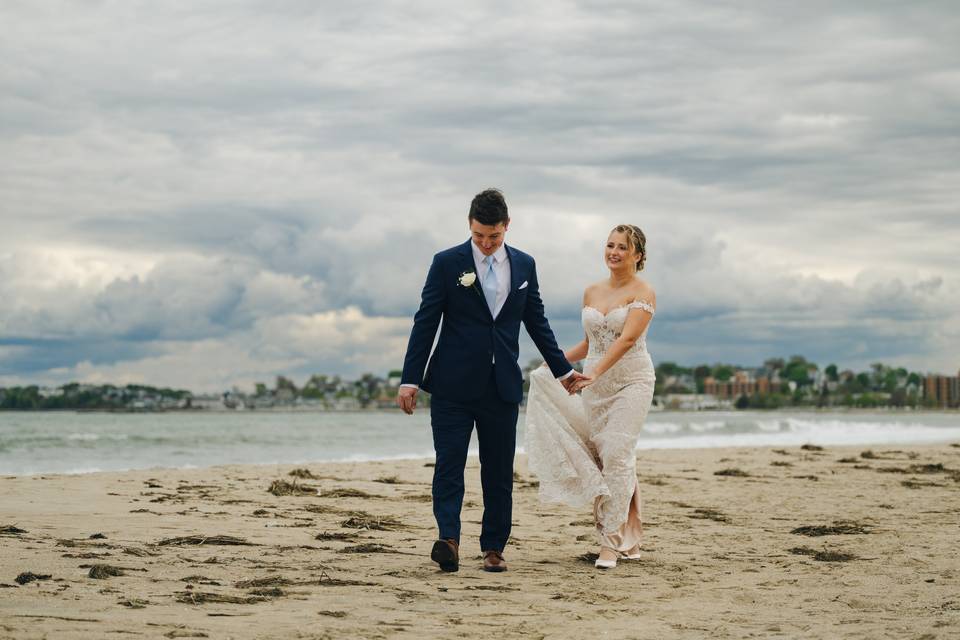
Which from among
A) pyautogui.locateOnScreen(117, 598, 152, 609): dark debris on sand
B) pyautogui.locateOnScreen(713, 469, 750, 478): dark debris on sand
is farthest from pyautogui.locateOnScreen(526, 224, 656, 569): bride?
pyautogui.locateOnScreen(713, 469, 750, 478): dark debris on sand

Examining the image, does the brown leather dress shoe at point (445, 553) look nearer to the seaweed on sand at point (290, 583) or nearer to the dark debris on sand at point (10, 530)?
the seaweed on sand at point (290, 583)

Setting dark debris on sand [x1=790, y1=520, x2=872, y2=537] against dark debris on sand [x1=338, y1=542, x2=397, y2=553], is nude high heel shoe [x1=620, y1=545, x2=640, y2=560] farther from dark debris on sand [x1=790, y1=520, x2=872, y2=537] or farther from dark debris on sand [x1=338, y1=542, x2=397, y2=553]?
dark debris on sand [x1=790, y1=520, x2=872, y2=537]

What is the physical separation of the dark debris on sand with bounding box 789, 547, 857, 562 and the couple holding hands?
3.93 feet

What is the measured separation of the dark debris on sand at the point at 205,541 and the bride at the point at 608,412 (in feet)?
6.76

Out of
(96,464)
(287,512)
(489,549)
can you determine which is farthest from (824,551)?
(96,464)

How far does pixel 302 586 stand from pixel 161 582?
753 mm

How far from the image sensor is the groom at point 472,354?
629cm

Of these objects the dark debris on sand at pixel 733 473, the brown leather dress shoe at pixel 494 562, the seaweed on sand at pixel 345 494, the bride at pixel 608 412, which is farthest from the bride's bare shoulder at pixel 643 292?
the dark debris on sand at pixel 733 473

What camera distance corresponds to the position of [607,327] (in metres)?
7.17

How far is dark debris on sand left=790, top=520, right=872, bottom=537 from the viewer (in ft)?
26.9

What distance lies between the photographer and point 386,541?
7.45 meters

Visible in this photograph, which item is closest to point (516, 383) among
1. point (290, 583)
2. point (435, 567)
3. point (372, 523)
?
point (435, 567)

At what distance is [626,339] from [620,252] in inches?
23.8

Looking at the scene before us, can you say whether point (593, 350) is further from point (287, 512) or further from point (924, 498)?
point (924, 498)
